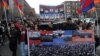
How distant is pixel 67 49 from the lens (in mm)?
13492

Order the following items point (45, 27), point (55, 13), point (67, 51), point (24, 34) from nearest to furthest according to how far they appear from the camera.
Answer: point (67, 51)
point (24, 34)
point (55, 13)
point (45, 27)

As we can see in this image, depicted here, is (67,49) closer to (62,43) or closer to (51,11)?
(62,43)

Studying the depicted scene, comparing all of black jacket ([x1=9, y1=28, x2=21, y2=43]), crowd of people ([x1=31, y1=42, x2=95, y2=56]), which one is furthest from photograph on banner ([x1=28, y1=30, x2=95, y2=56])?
black jacket ([x1=9, y1=28, x2=21, y2=43])

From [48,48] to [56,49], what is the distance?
281mm

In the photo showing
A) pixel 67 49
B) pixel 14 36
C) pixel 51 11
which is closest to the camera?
pixel 67 49

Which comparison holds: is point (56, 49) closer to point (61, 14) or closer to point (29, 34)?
point (29, 34)

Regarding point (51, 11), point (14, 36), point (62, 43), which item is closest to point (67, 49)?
point (62, 43)

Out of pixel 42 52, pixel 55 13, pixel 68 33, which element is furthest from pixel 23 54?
pixel 55 13

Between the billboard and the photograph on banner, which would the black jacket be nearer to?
the billboard

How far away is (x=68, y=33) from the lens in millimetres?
13656

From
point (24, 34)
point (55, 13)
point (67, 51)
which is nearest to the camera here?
point (67, 51)

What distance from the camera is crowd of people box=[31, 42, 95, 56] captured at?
1352cm

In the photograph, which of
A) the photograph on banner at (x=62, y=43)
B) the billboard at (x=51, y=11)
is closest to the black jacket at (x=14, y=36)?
the billboard at (x=51, y=11)

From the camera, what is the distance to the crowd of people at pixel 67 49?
13516mm
